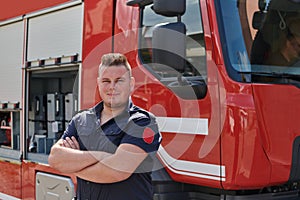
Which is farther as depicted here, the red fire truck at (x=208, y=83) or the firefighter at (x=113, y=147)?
the red fire truck at (x=208, y=83)

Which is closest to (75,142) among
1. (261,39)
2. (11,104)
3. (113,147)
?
(113,147)

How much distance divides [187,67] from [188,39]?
20 cm

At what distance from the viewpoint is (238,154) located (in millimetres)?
2785

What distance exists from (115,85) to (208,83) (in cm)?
82

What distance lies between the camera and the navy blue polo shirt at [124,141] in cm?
233

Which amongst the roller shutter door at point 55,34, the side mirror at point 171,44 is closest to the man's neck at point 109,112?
the side mirror at point 171,44

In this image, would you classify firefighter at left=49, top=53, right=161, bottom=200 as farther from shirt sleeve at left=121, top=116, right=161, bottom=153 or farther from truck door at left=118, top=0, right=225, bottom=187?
truck door at left=118, top=0, right=225, bottom=187

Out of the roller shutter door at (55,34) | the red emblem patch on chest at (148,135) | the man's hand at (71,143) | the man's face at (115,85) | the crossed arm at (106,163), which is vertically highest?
the roller shutter door at (55,34)

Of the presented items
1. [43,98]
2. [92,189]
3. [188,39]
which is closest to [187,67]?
[188,39]

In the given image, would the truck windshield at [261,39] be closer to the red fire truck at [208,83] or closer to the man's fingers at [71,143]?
the red fire truck at [208,83]

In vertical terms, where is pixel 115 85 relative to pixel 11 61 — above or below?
below

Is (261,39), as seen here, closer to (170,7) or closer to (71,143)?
(170,7)

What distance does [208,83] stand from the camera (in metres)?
2.98

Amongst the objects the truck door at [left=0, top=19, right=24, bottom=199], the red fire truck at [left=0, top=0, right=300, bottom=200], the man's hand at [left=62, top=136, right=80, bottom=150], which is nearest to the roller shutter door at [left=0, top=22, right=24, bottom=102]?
the truck door at [left=0, top=19, right=24, bottom=199]
